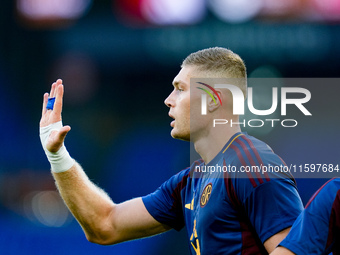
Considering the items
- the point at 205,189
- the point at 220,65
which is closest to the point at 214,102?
the point at 220,65

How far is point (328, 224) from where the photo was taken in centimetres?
189

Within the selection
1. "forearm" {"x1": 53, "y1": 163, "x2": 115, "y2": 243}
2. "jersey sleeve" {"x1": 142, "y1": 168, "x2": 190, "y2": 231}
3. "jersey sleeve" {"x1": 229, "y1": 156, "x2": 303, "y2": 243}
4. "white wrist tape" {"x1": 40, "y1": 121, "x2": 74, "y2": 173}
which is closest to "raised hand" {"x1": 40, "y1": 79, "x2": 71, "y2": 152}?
"white wrist tape" {"x1": 40, "y1": 121, "x2": 74, "y2": 173}

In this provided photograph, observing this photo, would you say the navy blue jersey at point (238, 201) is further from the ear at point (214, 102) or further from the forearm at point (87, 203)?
the forearm at point (87, 203)

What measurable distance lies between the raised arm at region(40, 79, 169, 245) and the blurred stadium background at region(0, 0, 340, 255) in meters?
4.05

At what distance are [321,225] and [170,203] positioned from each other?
1.66m

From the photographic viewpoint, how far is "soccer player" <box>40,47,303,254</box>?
264 centimetres

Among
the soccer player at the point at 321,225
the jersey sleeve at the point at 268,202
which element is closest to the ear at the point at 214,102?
the jersey sleeve at the point at 268,202

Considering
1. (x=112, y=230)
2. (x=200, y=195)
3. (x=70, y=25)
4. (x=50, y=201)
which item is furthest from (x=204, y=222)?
(x=70, y=25)

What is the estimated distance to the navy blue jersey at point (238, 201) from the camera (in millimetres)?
2594

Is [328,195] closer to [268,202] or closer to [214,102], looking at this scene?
[268,202]

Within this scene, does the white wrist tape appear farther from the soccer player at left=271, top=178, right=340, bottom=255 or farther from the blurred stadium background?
the blurred stadium background

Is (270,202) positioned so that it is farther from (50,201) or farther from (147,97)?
(147,97)

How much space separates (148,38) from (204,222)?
614 cm

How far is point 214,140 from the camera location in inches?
127
